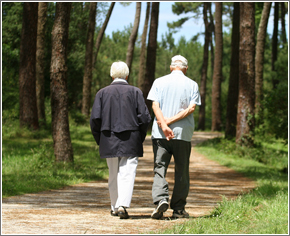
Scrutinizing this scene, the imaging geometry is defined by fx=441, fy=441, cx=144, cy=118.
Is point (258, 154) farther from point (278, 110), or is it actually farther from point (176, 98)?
point (176, 98)

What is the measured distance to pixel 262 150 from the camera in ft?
50.5

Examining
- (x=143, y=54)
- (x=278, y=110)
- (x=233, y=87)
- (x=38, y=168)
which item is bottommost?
(x=38, y=168)

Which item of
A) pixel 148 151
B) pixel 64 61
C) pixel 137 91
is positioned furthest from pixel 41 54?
pixel 137 91

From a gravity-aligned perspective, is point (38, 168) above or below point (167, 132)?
below

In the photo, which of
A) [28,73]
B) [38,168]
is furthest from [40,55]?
[38,168]

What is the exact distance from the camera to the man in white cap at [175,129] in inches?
218

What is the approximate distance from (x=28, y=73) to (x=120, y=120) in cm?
1250

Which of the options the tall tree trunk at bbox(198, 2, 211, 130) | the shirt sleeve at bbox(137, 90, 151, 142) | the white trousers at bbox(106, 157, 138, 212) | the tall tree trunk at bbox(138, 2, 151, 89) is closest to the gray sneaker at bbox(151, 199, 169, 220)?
the white trousers at bbox(106, 157, 138, 212)

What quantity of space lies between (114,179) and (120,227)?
968 mm

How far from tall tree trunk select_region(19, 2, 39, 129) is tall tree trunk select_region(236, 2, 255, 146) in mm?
7895

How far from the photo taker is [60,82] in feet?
35.9

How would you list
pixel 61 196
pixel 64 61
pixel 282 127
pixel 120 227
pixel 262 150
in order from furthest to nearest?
pixel 262 150
pixel 282 127
pixel 64 61
pixel 61 196
pixel 120 227

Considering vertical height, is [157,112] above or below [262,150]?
above

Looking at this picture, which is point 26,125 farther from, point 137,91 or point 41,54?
point 137,91
